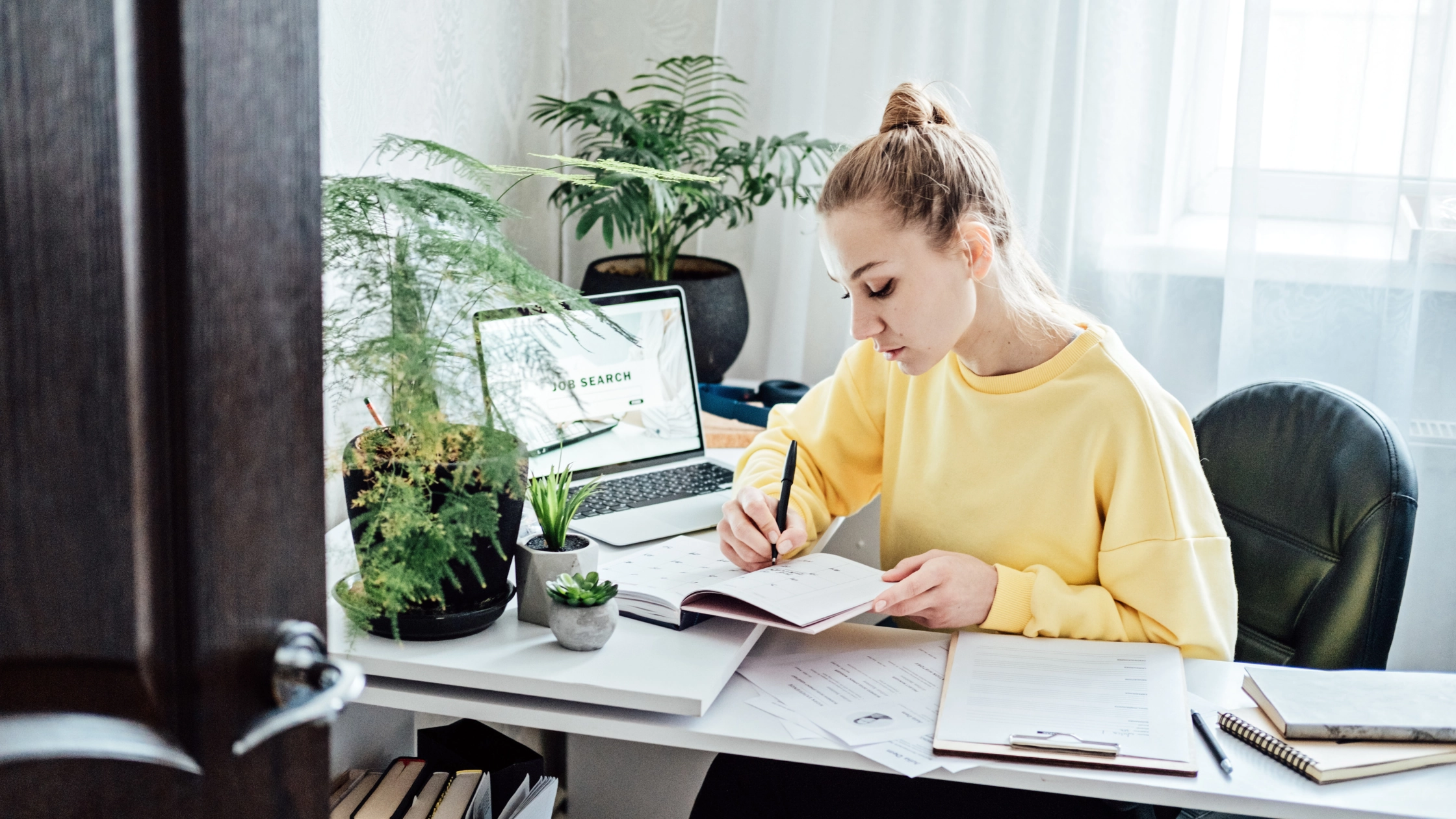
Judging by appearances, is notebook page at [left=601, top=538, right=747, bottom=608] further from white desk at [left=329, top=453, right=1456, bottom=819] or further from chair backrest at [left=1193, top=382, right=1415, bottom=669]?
chair backrest at [left=1193, top=382, right=1415, bottom=669]

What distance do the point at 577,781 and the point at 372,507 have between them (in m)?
0.83

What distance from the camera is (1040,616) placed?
122cm

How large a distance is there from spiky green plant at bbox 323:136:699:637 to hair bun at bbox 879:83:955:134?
506 mm

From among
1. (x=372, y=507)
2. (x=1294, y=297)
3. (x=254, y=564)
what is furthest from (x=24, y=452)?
(x=1294, y=297)

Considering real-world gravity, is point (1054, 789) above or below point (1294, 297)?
below

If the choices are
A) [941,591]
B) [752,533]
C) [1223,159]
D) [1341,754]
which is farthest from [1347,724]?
[1223,159]

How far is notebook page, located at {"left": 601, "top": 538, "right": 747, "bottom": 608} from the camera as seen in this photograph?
4.02 ft

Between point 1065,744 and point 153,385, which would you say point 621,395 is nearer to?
point 1065,744

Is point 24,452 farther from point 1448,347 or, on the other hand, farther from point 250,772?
point 1448,347

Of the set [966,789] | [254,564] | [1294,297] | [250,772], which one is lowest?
[966,789]

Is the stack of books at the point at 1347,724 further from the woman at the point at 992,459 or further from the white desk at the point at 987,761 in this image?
the woman at the point at 992,459

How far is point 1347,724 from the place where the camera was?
1.03 meters

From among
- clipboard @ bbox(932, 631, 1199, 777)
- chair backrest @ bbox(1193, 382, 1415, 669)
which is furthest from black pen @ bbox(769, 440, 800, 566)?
chair backrest @ bbox(1193, 382, 1415, 669)

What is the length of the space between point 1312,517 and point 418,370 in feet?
3.57
